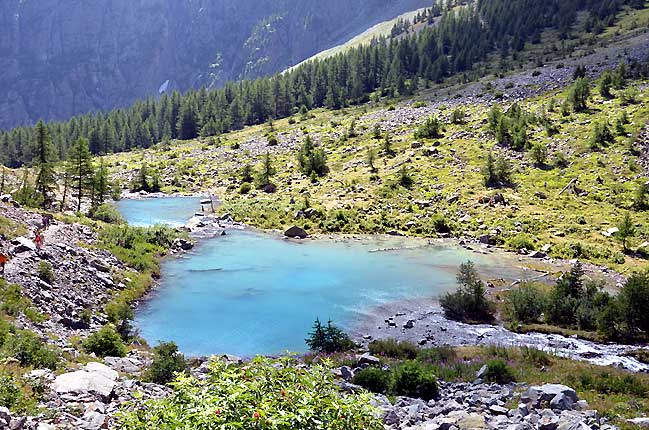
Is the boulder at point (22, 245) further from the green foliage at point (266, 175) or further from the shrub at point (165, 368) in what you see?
the green foliage at point (266, 175)

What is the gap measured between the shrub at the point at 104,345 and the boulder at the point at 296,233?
29.1 m

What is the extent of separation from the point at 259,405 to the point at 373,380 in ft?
41.5

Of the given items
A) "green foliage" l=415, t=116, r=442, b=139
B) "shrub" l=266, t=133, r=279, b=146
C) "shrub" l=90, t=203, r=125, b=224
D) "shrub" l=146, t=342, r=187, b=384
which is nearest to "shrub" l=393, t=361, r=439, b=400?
"shrub" l=146, t=342, r=187, b=384

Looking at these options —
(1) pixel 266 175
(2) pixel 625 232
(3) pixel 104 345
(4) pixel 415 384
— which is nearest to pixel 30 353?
(3) pixel 104 345

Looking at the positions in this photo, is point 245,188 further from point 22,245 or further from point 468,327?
point 468,327

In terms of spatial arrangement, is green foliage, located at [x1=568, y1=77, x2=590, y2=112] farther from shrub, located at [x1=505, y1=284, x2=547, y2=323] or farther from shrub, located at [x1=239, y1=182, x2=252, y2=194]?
shrub, located at [x1=505, y1=284, x2=547, y2=323]

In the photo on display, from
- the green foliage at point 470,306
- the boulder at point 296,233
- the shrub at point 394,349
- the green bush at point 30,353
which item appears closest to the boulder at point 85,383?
the green bush at point 30,353

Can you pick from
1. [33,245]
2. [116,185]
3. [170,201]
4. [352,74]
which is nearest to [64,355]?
[33,245]

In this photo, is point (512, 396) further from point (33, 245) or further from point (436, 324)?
point (33, 245)

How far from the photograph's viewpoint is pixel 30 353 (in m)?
17.0

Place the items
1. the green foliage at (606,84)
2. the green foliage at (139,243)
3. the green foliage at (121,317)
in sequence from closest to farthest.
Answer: the green foliage at (121,317) → the green foliage at (139,243) → the green foliage at (606,84)

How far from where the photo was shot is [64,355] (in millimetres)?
19266

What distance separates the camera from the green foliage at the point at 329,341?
24812 millimetres

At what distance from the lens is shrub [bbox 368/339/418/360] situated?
24.0m
